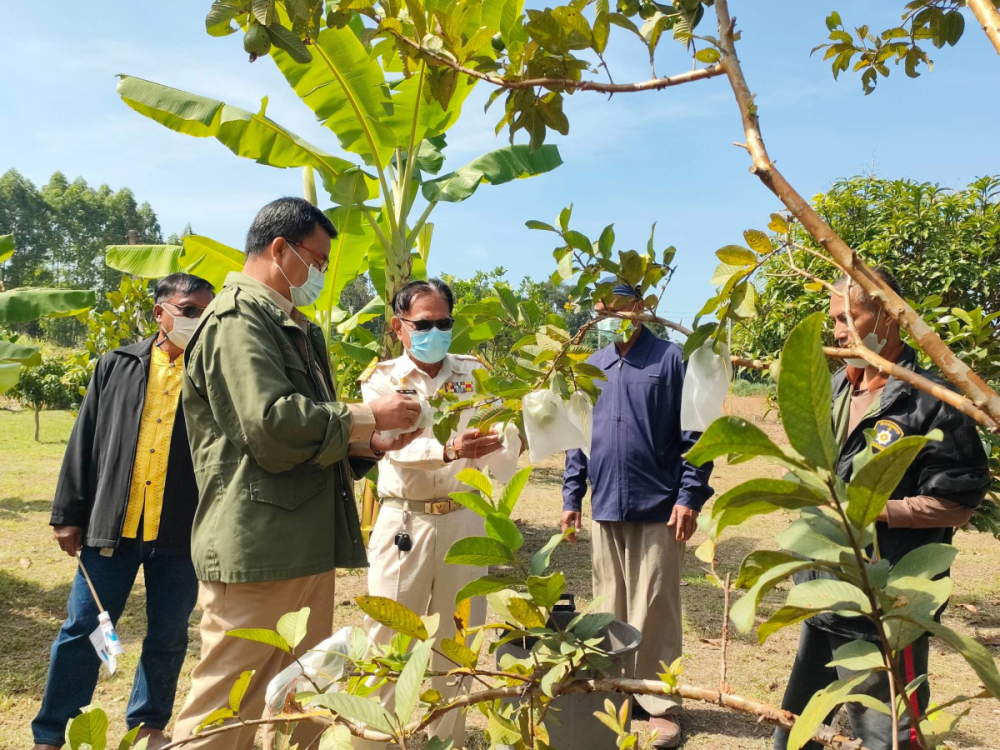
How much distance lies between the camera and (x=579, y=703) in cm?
173

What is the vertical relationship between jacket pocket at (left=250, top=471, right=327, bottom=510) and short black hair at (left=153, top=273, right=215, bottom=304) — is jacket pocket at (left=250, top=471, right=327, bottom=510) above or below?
below

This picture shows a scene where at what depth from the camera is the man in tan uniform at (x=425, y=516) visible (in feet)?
8.23

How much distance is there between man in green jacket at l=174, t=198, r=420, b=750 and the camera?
1731 millimetres

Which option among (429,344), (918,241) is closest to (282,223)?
(429,344)

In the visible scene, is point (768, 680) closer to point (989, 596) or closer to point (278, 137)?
point (989, 596)

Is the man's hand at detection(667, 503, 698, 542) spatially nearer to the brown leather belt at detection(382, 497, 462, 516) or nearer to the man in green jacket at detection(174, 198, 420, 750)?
the brown leather belt at detection(382, 497, 462, 516)

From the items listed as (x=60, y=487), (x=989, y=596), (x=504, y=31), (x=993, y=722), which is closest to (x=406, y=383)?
(x=60, y=487)

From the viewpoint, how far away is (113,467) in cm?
260

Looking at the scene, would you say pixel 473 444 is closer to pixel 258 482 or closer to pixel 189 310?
pixel 258 482

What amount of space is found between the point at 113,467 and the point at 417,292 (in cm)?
127

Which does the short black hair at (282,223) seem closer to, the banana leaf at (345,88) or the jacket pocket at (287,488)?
the jacket pocket at (287,488)

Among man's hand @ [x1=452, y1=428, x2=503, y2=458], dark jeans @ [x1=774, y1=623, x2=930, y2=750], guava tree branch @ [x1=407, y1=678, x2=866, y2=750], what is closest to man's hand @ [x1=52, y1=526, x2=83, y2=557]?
man's hand @ [x1=452, y1=428, x2=503, y2=458]

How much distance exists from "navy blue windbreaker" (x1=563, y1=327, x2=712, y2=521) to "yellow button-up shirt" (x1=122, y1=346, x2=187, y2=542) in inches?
63.7

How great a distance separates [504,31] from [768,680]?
3.37 metres
